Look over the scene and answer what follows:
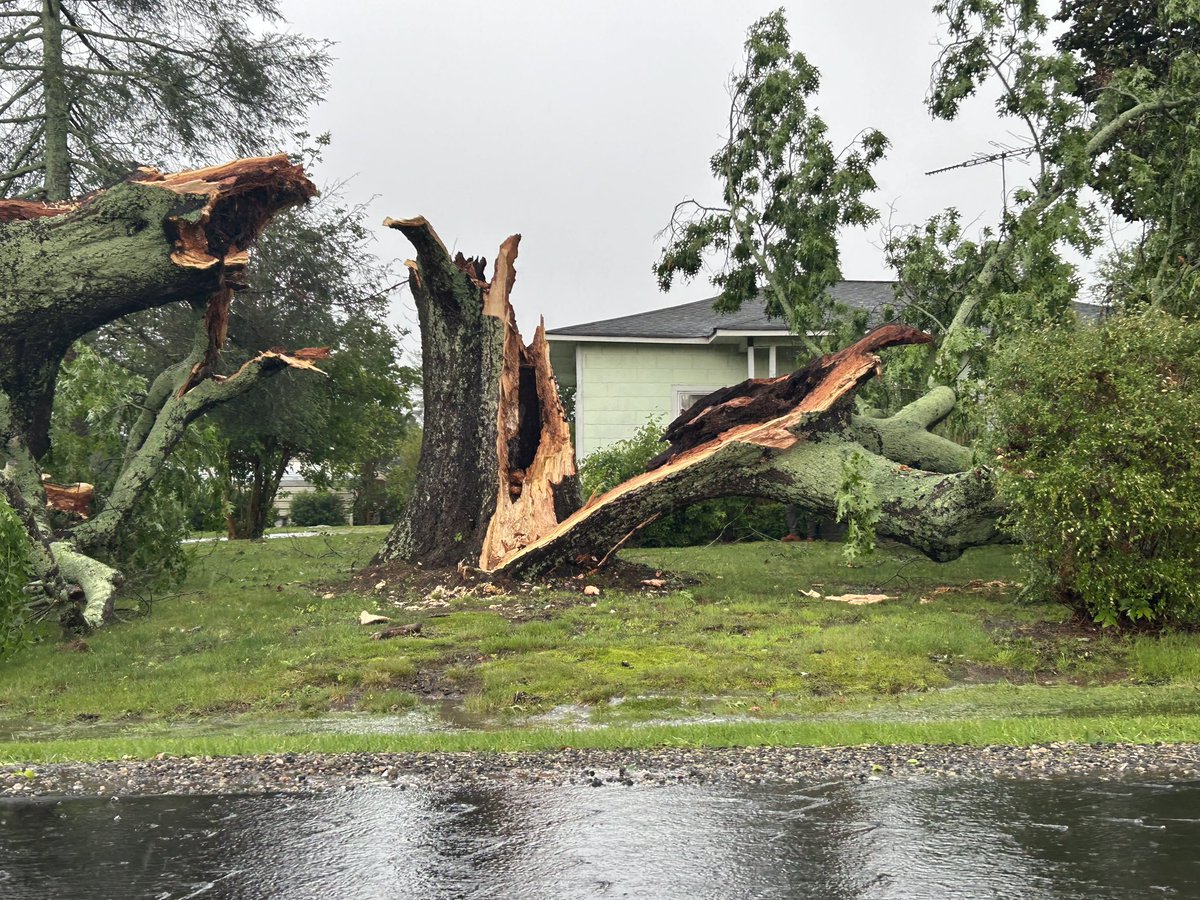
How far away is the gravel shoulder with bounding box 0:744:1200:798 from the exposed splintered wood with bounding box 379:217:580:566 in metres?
7.78

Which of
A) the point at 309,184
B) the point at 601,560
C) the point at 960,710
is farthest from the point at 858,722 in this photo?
the point at 309,184

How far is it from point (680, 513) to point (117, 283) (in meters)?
10.2

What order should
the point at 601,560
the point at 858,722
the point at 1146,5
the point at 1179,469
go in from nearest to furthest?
1. the point at 858,722
2. the point at 1179,469
3. the point at 601,560
4. the point at 1146,5

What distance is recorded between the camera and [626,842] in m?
3.81

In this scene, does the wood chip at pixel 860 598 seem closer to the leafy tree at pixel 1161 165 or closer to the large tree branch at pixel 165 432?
the leafy tree at pixel 1161 165

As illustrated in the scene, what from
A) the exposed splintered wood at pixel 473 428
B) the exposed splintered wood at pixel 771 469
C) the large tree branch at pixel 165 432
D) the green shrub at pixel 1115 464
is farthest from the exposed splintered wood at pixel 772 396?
the large tree branch at pixel 165 432

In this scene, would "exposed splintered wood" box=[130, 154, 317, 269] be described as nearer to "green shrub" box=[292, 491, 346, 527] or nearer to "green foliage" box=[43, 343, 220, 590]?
"green foliage" box=[43, 343, 220, 590]

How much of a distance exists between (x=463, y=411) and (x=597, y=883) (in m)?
10.6

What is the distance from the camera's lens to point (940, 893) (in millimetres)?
3268

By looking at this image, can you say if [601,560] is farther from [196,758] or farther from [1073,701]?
[196,758]

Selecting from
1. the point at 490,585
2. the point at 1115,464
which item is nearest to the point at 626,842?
the point at 1115,464

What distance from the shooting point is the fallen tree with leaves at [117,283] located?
11.7 metres

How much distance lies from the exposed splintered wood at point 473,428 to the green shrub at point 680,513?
3987 mm

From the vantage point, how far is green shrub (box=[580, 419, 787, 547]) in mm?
17969
